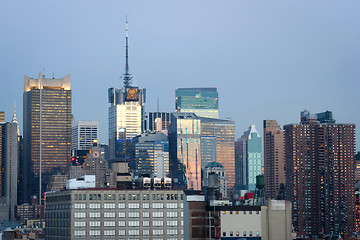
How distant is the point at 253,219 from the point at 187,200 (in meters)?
16.4

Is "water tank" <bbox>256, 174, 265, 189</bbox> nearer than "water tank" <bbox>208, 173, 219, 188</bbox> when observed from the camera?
Yes

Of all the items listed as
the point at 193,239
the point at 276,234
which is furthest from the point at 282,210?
the point at 193,239

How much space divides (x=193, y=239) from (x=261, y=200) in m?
13.2

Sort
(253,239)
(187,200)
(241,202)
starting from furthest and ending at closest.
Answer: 1. (241,202)
2. (187,200)
3. (253,239)

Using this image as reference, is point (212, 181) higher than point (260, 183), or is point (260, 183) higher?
point (212, 181)

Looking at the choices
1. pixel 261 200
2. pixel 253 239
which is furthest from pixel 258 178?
pixel 253 239

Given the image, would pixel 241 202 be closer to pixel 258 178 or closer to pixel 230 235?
pixel 258 178

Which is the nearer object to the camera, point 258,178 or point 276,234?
point 276,234

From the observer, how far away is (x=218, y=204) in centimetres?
17038

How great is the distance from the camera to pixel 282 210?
6422 inches

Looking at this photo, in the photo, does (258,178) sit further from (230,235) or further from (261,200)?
(230,235)

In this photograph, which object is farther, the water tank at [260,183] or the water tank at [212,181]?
the water tank at [212,181]

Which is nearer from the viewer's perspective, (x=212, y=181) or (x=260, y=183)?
(x=260, y=183)

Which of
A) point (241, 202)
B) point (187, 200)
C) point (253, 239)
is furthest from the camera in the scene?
point (241, 202)
